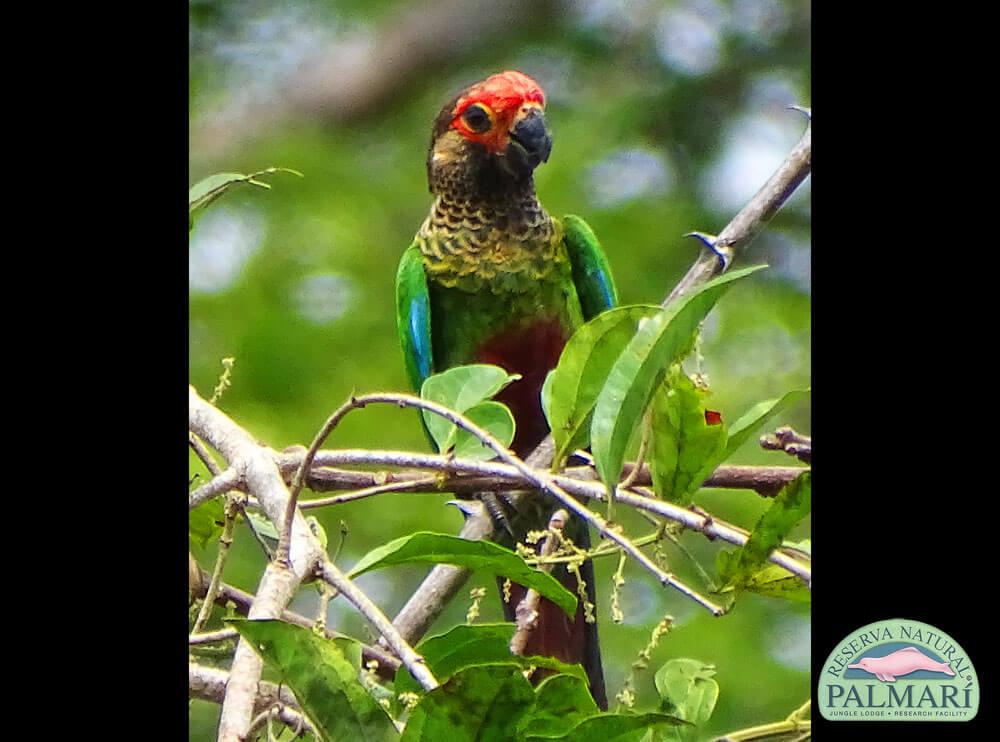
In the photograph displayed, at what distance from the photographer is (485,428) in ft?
3.42

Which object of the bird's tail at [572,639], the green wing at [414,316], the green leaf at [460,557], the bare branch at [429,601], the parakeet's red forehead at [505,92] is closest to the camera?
the green leaf at [460,557]

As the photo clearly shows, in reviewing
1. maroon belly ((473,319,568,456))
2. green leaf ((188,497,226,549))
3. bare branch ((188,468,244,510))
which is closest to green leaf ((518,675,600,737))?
bare branch ((188,468,244,510))

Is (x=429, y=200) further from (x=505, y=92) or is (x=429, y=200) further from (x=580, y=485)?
(x=580, y=485)

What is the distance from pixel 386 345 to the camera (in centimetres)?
158

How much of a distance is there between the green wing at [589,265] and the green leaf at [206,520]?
59 centimetres

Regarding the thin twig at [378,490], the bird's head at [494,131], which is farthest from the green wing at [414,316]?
the thin twig at [378,490]

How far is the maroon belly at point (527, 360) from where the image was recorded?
148 cm

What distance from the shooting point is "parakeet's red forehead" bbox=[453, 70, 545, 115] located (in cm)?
145

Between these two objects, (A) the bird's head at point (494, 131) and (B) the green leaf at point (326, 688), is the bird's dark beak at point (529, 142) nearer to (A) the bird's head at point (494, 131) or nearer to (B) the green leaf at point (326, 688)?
(A) the bird's head at point (494, 131)

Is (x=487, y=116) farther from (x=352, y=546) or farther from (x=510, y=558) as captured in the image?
(x=510, y=558)

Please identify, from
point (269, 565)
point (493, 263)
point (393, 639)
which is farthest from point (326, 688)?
point (493, 263)
